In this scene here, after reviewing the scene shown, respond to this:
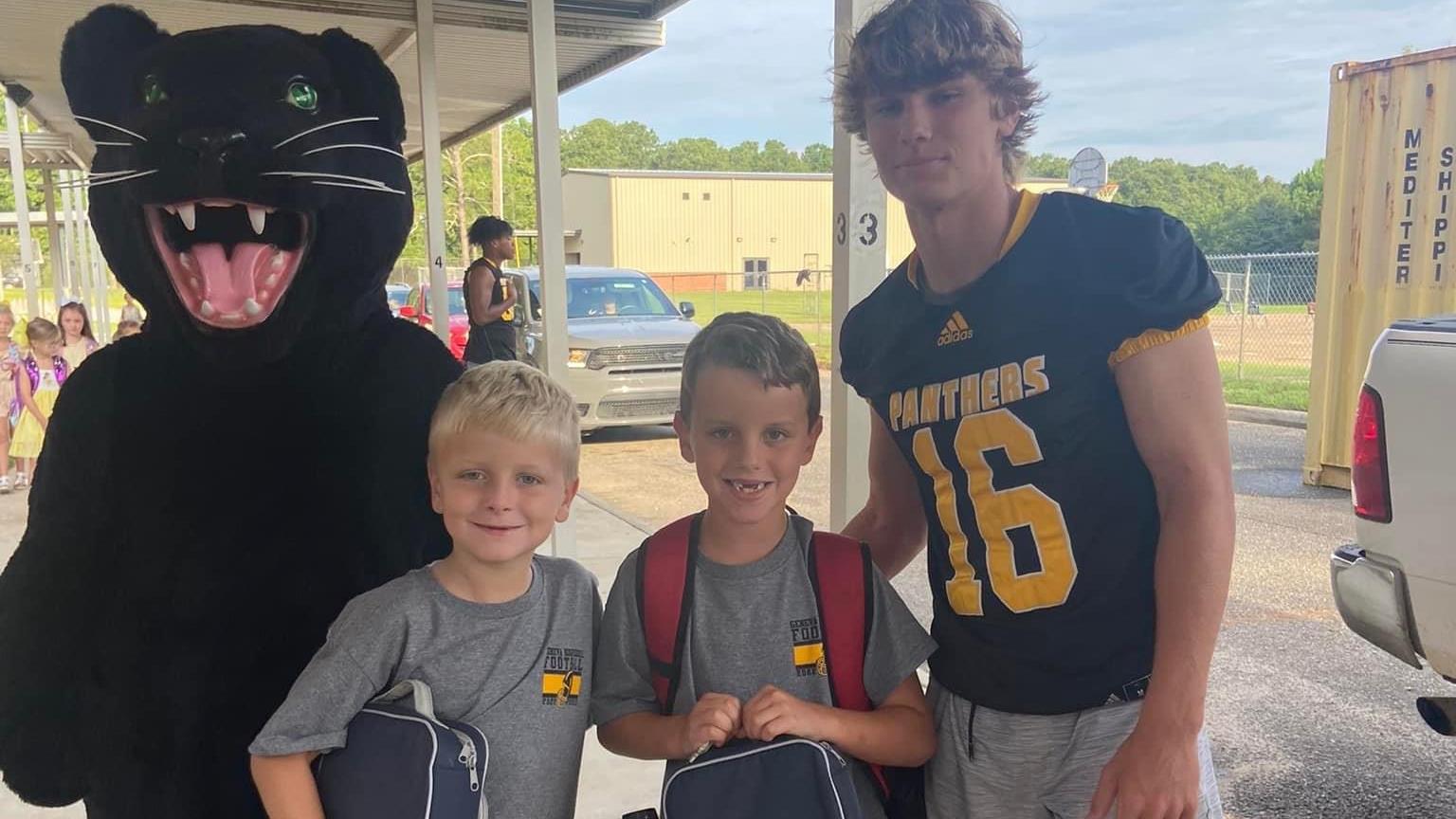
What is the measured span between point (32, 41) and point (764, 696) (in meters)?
8.98

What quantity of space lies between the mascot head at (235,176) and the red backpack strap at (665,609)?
0.73 m

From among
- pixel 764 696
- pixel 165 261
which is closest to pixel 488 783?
pixel 764 696

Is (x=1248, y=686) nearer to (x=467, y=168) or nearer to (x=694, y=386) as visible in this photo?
(x=694, y=386)

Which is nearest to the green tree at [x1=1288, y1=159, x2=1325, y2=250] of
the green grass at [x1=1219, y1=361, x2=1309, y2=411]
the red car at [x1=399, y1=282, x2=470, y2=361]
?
the green grass at [x1=1219, y1=361, x2=1309, y2=411]

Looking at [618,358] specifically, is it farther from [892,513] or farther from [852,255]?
[892,513]

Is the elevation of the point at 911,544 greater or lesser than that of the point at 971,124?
lesser

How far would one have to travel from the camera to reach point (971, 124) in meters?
1.53

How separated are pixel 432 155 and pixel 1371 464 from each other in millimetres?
6267

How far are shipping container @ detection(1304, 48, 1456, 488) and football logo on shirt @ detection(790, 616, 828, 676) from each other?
6.31 metres

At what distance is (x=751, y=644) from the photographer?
5.07ft

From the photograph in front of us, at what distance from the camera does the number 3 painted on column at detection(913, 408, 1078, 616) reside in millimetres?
1456

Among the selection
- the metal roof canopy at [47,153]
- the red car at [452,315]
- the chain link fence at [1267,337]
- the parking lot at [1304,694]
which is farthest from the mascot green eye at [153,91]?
the metal roof canopy at [47,153]

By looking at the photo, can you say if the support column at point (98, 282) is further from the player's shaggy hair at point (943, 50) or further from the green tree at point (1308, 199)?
the green tree at point (1308, 199)

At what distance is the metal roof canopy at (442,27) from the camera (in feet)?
21.3
